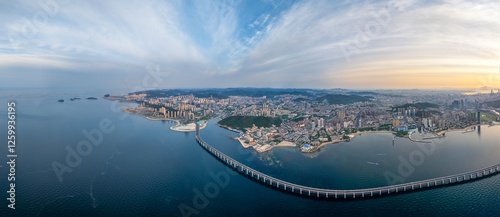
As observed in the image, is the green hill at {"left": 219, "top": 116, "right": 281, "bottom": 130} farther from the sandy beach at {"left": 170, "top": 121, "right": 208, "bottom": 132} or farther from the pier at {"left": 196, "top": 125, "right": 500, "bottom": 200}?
the pier at {"left": 196, "top": 125, "right": 500, "bottom": 200}

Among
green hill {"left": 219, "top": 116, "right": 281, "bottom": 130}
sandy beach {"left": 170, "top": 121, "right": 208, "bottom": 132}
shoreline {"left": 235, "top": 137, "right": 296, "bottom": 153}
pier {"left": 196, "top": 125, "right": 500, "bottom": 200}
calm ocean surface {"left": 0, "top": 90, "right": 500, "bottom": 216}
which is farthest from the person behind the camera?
green hill {"left": 219, "top": 116, "right": 281, "bottom": 130}

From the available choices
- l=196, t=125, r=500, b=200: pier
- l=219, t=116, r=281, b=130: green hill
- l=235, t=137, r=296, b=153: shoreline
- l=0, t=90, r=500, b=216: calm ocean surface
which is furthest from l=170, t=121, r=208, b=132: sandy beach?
l=196, t=125, r=500, b=200: pier

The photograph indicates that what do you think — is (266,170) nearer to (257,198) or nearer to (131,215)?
(257,198)

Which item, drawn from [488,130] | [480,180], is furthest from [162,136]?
[488,130]

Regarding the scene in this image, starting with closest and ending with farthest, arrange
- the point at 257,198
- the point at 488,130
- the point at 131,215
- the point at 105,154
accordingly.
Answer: the point at 131,215 < the point at 257,198 < the point at 105,154 < the point at 488,130

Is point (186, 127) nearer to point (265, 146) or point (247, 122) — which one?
point (247, 122)

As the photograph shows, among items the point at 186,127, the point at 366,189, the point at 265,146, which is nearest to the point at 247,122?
the point at 186,127

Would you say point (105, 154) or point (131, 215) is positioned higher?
point (105, 154)
